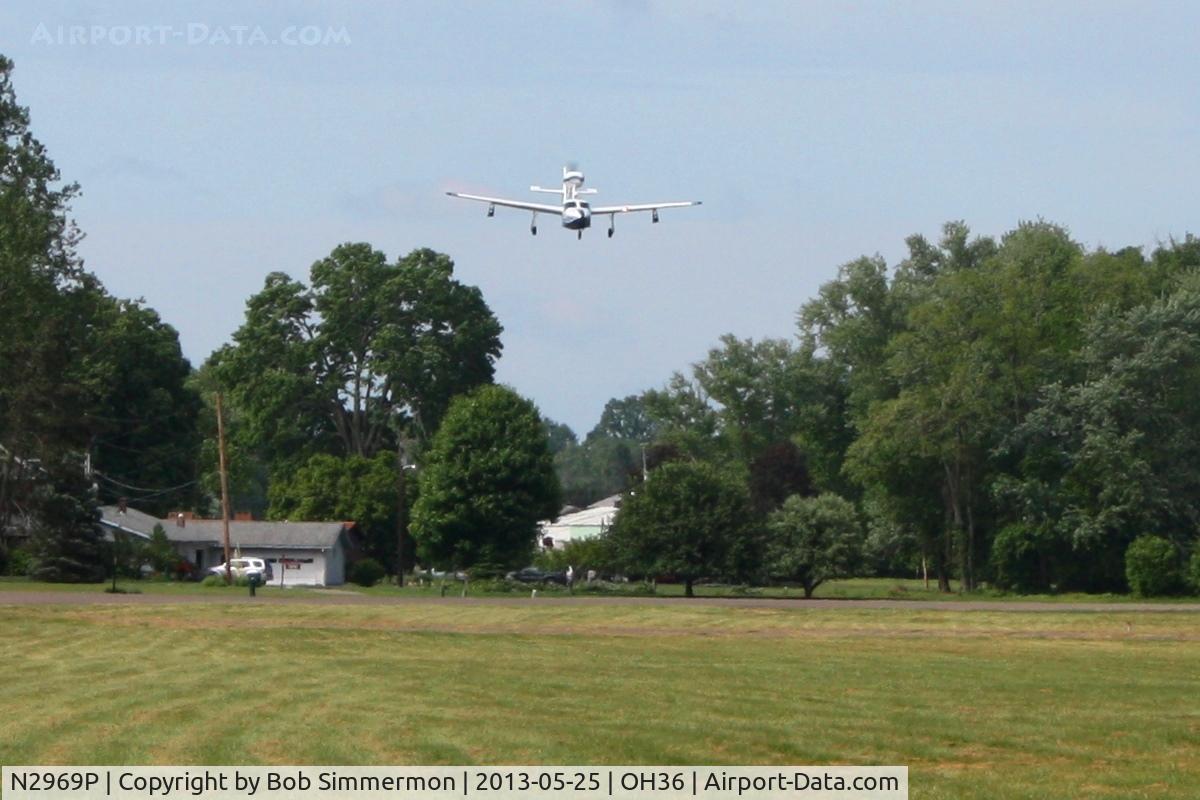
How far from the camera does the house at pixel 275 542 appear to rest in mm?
85812

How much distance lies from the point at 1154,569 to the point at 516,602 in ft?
94.8

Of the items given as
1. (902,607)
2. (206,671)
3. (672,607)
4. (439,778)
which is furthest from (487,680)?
(902,607)

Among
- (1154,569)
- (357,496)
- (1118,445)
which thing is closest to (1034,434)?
(1118,445)

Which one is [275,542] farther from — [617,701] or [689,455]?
[617,701]

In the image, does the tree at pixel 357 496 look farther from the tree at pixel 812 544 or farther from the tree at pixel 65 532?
the tree at pixel 812 544

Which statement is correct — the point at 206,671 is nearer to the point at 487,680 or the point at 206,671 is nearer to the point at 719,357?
the point at 487,680

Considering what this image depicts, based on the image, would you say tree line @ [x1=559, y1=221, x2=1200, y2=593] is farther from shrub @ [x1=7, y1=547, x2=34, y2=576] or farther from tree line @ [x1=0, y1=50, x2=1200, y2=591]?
shrub @ [x1=7, y1=547, x2=34, y2=576]

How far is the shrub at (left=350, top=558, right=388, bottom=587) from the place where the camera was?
3223 inches

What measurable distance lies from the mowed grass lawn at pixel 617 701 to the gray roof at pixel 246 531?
150 feet

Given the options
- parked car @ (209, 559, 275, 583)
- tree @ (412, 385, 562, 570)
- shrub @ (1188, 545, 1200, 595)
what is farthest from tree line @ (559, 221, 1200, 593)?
parked car @ (209, 559, 275, 583)

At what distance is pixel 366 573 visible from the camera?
8181cm

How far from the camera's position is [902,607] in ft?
190

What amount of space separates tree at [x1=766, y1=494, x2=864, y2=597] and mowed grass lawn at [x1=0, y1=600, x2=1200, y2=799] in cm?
3307

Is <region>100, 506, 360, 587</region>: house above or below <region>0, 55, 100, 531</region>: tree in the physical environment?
below
